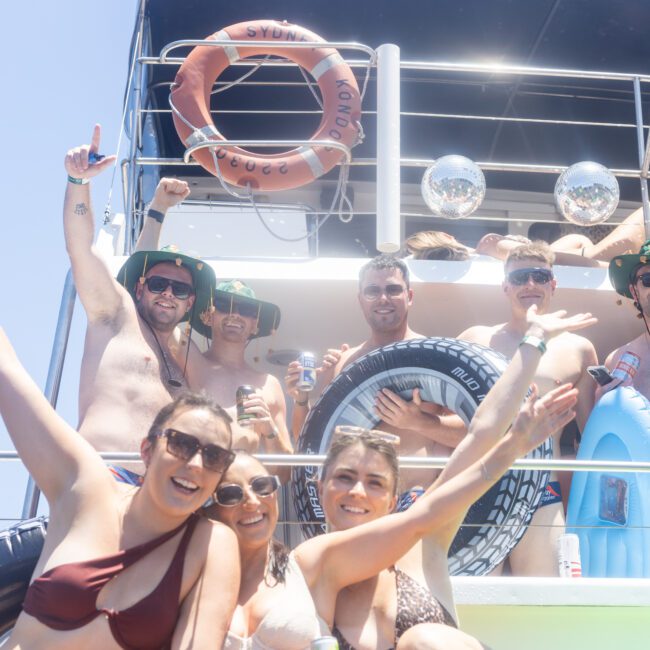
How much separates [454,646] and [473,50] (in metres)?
5.03

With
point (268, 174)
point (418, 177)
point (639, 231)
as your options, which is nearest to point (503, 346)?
point (639, 231)

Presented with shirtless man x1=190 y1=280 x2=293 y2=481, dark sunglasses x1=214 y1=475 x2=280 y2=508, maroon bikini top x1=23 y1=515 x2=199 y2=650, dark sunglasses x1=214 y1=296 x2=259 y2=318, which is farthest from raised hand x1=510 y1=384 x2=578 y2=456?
dark sunglasses x1=214 y1=296 x2=259 y2=318

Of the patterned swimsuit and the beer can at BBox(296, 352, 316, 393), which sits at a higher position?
the beer can at BBox(296, 352, 316, 393)

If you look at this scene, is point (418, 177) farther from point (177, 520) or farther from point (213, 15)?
point (177, 520)

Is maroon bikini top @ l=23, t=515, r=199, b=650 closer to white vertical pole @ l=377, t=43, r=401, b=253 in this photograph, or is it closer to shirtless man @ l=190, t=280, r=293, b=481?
shirtless man @ l=190, t=280, r=293, b=481

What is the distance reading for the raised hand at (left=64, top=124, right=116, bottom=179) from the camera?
2625 mm

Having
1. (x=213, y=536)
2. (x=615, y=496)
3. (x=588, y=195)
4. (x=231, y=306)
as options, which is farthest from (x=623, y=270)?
(x=213, y=536)

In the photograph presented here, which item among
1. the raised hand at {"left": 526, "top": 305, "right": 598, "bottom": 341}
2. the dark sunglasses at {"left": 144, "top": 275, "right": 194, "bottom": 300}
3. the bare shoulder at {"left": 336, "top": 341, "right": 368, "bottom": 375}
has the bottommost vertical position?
the raised hand at {"left": 526, "top": 305, "right": 598, "bottom": 341}

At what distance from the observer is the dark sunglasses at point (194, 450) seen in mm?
1729

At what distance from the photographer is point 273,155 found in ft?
13.2

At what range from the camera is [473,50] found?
19.5 ft

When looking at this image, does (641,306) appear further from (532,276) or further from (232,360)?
(232,360)

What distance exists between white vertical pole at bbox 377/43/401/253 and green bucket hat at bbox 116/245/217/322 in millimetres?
637

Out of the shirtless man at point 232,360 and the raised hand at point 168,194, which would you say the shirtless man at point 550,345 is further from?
the raised hand at point 168,194
